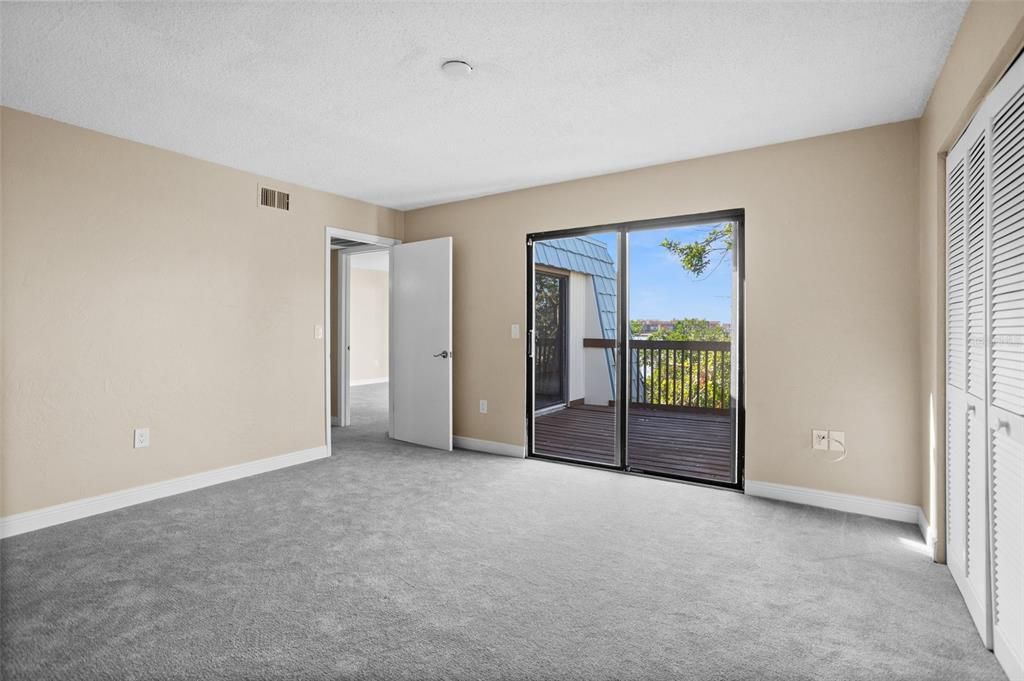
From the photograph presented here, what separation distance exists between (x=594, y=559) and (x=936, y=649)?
51.9 inches

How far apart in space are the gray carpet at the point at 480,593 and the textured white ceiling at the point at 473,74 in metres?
2.36

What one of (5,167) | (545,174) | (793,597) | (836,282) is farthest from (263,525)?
(836,282)

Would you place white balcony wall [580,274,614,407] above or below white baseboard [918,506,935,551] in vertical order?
above

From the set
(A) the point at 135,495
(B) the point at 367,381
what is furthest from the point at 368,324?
(A) the point at 135,495

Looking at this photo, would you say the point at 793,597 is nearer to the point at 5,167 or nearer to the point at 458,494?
the point at 458,494

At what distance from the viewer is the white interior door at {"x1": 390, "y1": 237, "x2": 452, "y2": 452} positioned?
4.95 meters

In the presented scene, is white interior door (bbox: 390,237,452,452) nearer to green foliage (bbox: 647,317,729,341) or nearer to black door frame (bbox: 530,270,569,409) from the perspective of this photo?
black door frame (bbox: 530,270,569,409)

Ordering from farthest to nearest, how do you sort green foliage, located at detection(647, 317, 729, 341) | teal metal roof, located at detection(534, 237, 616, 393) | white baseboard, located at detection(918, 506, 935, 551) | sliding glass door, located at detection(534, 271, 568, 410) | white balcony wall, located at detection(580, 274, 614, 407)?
white balcony wall, located at detection(580, 274, 614, 407), sliding glass door, located at detection(534, 271, 568, 410), teal metal roof, located at detection(534, 237, 616, 393), green foliage, located at detection(647, 317, 729, 341), white baseboard, located at detection(918, 506, 935, 551)

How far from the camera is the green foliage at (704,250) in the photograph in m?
3.98

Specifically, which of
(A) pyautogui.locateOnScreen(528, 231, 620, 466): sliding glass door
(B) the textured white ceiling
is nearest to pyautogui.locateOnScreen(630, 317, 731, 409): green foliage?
(A) pyautogui.locateOnScreen(528, 231, 620, 466): sliding glass door

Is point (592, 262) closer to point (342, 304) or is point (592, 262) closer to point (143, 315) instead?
point (342, 304)

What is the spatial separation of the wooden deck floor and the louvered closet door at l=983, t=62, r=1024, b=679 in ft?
7.00

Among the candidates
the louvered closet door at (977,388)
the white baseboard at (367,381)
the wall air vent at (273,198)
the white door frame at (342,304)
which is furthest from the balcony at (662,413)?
the white baseboard at (367,381)

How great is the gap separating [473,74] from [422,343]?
2.99 meters
